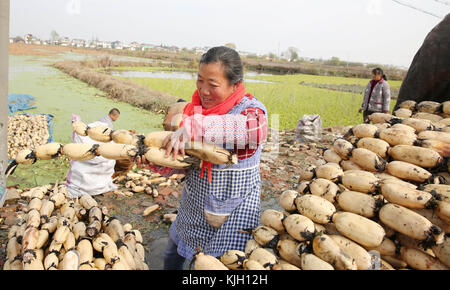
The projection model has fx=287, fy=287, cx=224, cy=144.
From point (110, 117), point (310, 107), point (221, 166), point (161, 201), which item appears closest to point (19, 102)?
point (110, 117)

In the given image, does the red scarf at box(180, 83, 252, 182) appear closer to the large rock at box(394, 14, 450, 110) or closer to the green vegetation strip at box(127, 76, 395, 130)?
the large rock at box(394, 14, 450, 110)

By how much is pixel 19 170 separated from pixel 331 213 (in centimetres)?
563

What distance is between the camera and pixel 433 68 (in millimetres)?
4383

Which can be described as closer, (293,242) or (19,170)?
(293,242)

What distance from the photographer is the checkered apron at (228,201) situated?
1604mm

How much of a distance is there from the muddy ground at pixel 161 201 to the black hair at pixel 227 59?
1.10 metres

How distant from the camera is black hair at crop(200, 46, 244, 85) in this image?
1.41m

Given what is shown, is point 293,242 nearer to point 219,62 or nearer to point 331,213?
point 331,213

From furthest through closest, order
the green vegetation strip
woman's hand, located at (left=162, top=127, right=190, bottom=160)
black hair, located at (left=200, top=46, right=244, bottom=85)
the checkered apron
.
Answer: the green vegetation strip
the checkered apron
black hair, located at (left=200, top=46, right=244, bottom=85)
woman's hand, located at (left=162, top=127, right=190, bottom=160)

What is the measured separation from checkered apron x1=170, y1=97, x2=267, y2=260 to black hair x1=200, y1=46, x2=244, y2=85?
15 cm

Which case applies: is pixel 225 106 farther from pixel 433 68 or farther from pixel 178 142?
pixel 433 68

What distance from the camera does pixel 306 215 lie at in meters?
1.42

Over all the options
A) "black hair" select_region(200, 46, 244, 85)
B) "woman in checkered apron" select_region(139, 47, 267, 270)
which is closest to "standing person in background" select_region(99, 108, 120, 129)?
"woman in checkered apron" select_region(139, 47, 267, 270)
